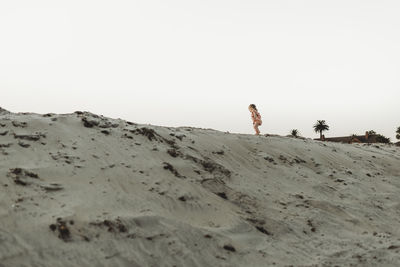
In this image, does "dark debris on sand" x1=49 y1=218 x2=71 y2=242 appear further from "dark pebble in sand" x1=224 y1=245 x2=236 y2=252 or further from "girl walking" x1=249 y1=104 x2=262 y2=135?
"girl walking" x1=249 y1=104 x2=262 y2=135

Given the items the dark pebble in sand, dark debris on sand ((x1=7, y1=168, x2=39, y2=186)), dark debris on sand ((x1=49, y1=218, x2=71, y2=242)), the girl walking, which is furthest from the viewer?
the girl walking

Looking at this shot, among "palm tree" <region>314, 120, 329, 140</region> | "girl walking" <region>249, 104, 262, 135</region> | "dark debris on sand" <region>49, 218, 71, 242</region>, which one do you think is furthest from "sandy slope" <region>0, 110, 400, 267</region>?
"palm tree" <region>314, 120, 329, 140</region>

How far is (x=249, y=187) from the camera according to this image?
16.8 ft

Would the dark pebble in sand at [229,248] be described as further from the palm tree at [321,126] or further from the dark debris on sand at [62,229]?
the palm tree at [321,126]

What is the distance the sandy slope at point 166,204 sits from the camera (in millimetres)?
3000

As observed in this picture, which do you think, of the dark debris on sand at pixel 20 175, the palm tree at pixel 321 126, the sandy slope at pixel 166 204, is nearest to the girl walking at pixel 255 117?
the sandy slope at pixel 166 204

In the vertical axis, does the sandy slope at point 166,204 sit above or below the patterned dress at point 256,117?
below

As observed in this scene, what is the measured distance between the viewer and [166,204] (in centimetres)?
390

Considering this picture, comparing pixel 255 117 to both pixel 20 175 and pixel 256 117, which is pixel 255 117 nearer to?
pixel 256 117

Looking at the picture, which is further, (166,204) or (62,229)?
(166,204)

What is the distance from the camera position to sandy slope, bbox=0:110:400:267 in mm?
3000

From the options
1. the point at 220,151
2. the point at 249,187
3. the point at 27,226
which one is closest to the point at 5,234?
the point at 27,226

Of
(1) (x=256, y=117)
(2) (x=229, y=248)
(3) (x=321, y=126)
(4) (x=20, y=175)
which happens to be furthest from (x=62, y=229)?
(3) (x=321, y=126)

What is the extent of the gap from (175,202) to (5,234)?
180 centimetres
